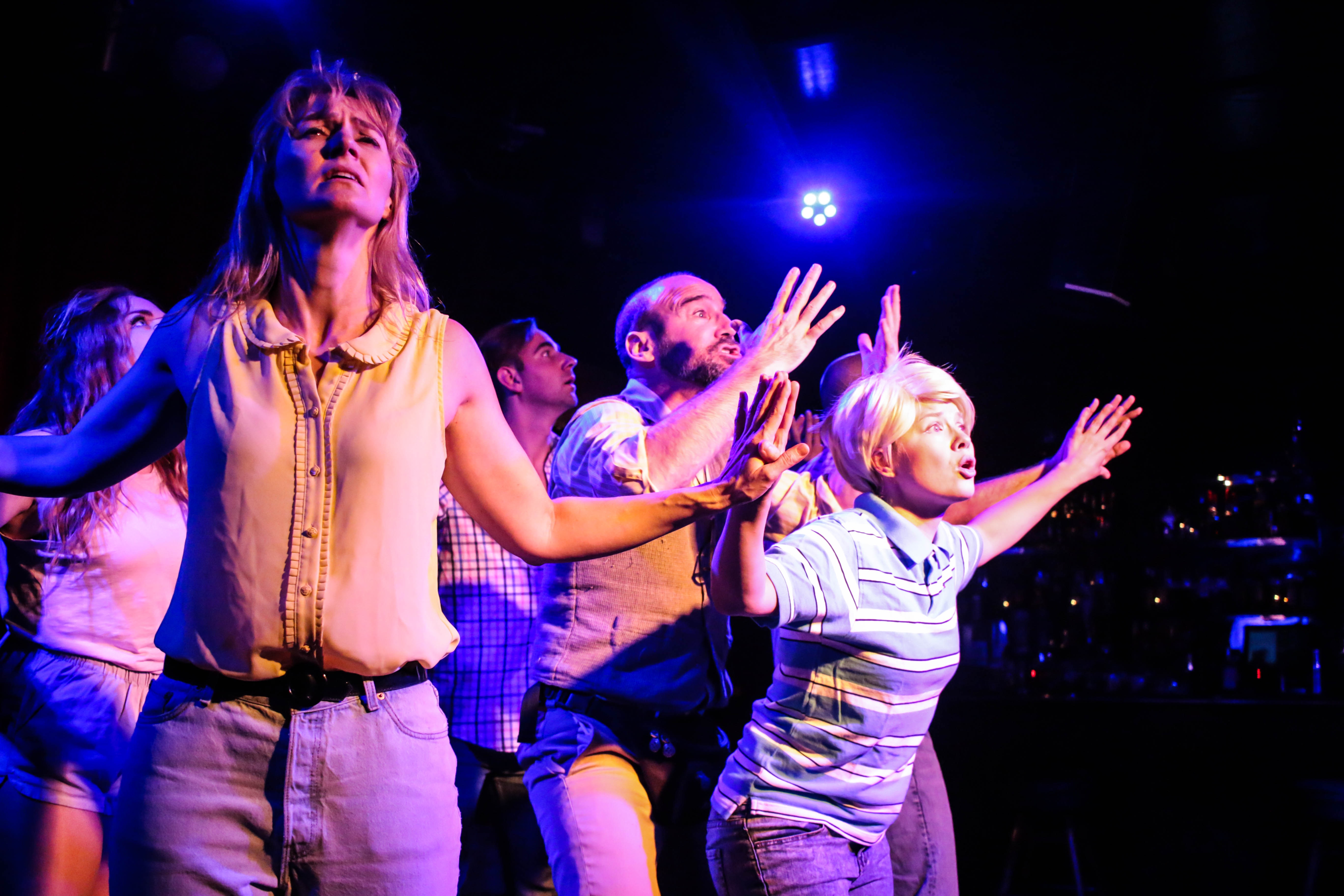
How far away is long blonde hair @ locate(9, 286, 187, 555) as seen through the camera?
253 cm

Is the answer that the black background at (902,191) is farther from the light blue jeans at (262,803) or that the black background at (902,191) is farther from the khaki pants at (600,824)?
the light blue jeans at (262,803)

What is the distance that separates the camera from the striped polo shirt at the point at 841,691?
1996mm

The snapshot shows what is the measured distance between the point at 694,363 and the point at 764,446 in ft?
4.78

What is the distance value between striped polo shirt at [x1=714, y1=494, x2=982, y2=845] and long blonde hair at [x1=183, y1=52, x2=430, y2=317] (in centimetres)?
88

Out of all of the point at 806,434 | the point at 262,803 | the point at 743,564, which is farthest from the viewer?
the point at 806,434

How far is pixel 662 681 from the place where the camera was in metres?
2.32

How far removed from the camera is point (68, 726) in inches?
90.0

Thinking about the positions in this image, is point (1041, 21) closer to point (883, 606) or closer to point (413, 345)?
point (883, 606)

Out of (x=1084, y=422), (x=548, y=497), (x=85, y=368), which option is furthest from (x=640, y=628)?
(x=1084, y=422)

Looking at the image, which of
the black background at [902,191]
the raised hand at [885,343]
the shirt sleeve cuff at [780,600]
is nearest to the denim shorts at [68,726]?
the shirt sleeve cuff at [780,600]

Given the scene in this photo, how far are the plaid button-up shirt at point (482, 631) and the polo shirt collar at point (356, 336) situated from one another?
1.70m

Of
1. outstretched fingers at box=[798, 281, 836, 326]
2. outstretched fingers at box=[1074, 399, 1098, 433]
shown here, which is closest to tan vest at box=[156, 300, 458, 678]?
outstretched fingers at box=[798, 281, 836, 326]

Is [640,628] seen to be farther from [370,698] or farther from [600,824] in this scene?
[370,698]

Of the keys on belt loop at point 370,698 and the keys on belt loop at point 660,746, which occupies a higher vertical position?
the keys on belt loop at point 370,698
